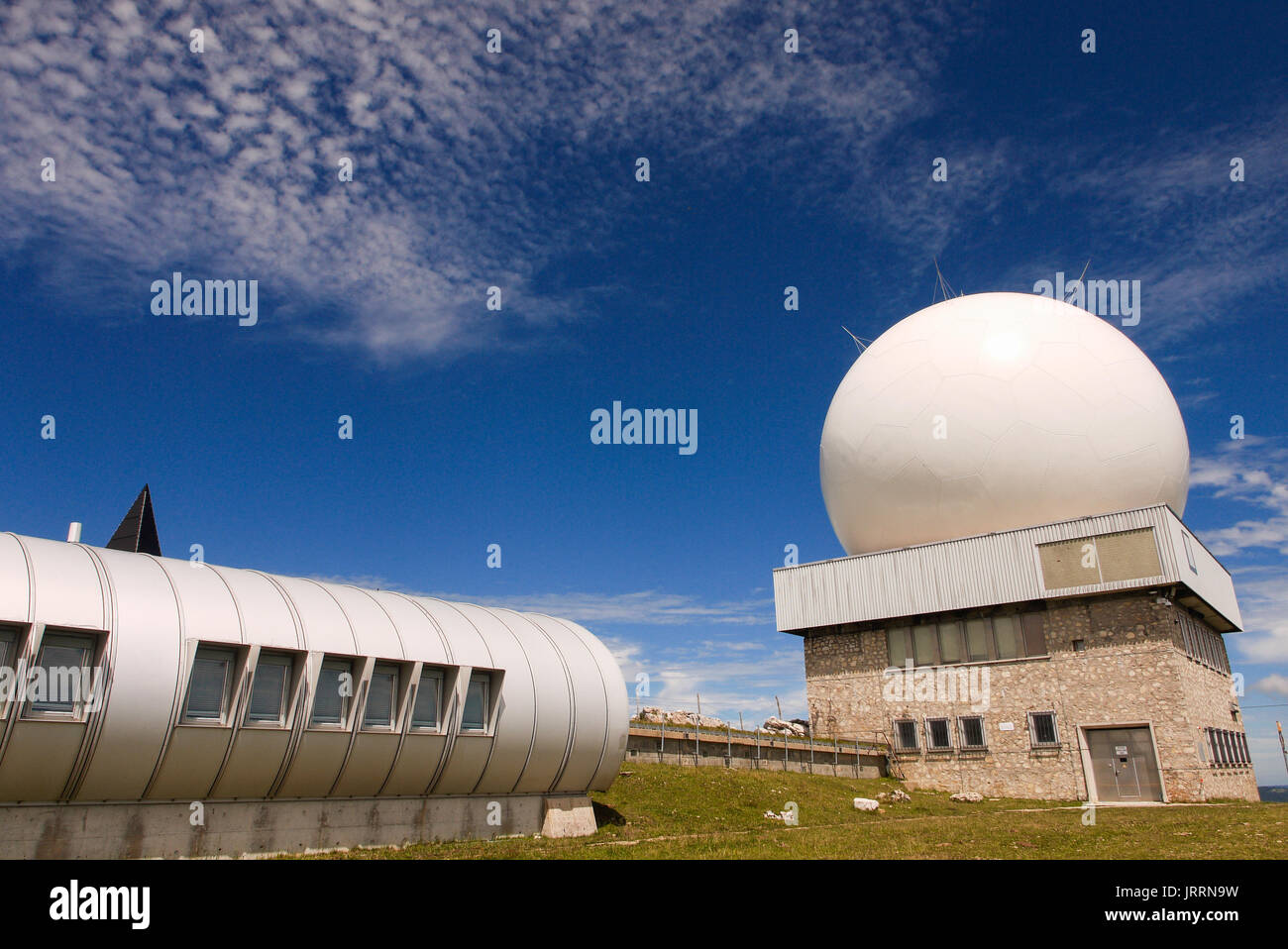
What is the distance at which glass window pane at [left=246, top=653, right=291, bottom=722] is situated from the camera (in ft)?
45.2

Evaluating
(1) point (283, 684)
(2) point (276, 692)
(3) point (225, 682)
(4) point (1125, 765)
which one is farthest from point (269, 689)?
(4) point (1125, 765)

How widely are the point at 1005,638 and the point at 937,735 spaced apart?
4.78m

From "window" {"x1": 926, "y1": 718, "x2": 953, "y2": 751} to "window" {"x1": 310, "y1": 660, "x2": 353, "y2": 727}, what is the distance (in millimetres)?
26479

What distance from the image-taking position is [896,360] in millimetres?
37156

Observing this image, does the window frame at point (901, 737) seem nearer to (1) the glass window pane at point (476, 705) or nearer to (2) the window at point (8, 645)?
(1) the glass window pane at point (476, 705)

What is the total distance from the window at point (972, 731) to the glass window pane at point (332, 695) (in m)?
26.3

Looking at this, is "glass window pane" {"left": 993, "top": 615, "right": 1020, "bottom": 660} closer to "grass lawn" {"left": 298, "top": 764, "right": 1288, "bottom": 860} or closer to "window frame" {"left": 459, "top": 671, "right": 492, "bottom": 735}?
"grass lawn" {"left": 298, "top": 764, "right": 1288, "bottom": 860}

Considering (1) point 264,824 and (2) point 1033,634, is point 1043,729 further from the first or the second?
(1) point 264,824

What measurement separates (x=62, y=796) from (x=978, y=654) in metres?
30.5

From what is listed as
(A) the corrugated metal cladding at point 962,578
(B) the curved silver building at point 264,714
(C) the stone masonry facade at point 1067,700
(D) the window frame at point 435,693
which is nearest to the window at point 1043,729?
(C) the stone masonry facade at point 1067,700

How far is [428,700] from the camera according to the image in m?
16.1

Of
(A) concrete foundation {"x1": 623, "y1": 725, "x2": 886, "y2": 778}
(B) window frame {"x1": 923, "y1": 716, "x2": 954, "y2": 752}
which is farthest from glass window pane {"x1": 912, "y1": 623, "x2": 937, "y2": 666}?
(A) concrete foundation {"x1": 623, "y1": 725, "x2": 886, "y2": 778}
